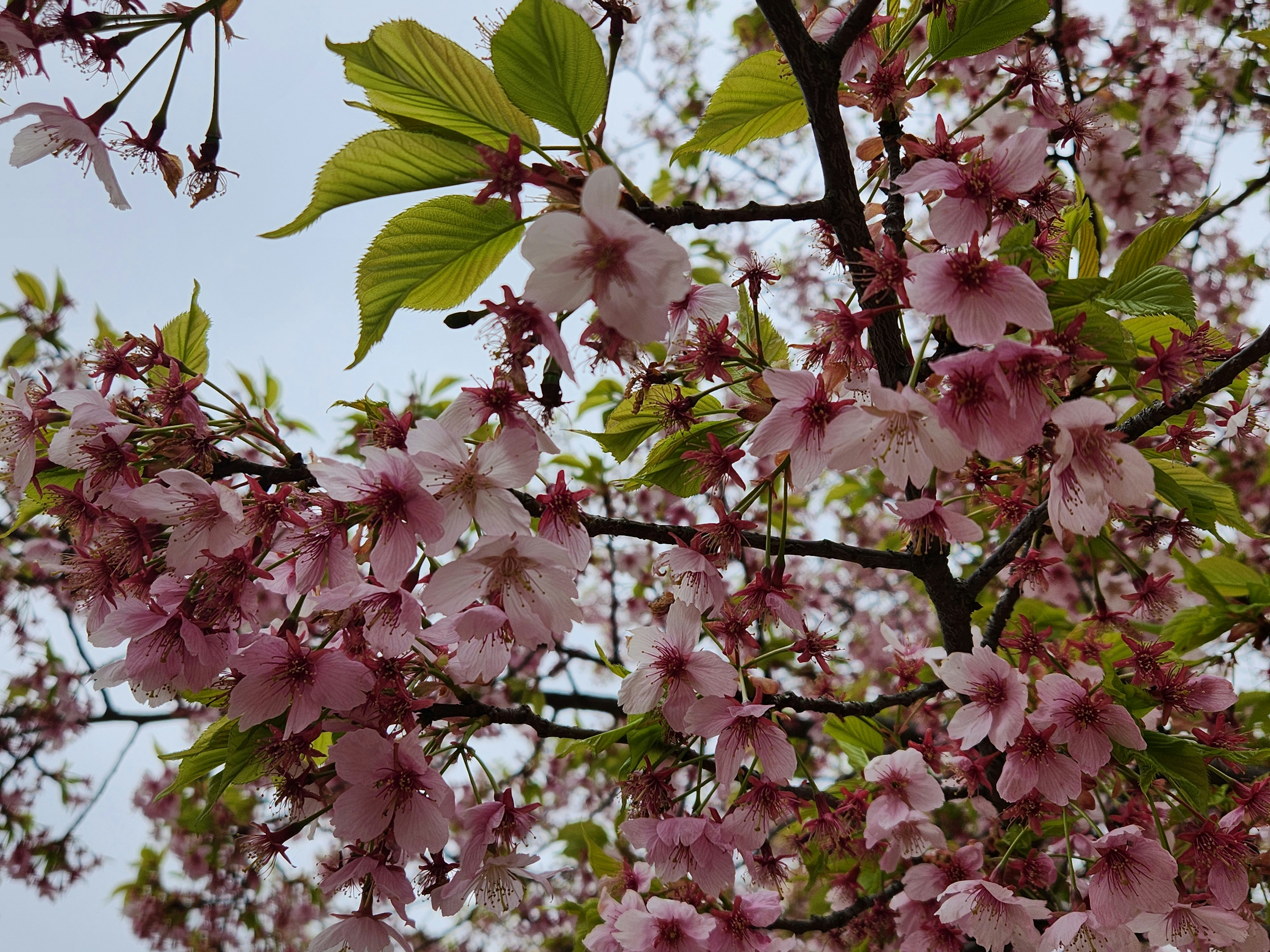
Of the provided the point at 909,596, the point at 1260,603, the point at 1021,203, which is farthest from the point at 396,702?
the point at 909,596

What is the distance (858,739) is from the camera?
1.83 m

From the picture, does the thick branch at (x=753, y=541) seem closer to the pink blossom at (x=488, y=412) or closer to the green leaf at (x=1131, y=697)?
the pink blossom at (x=488, y=412)

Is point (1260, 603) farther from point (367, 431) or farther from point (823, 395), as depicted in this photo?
point (367, 431)

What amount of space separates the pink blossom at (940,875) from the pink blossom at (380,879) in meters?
0.94

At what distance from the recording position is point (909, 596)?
5.46 metres

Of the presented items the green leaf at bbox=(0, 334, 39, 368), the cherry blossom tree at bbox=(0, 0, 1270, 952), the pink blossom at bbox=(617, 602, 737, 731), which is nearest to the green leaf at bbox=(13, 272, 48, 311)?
the green leaf at bbox=(0, 334, 39, 368)

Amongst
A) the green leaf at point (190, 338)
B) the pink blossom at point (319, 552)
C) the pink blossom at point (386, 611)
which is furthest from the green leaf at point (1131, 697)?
the green leaf at point (190, 338)

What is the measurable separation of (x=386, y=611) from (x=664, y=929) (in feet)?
2.64

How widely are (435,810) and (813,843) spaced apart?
2.75ft

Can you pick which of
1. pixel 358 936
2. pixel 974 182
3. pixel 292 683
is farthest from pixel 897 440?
pixel 358 936

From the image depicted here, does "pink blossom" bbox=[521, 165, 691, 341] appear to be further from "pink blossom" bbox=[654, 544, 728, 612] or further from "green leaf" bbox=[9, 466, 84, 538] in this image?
"green leaf" bbox=[9, 466, 84, 538]

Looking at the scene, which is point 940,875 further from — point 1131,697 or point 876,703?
point 1131,697

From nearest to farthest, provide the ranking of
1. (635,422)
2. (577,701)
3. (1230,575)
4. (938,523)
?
(938,523), (635,422), (1230,575), (577,701)

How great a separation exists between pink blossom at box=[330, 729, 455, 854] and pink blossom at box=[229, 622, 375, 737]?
6 cm
